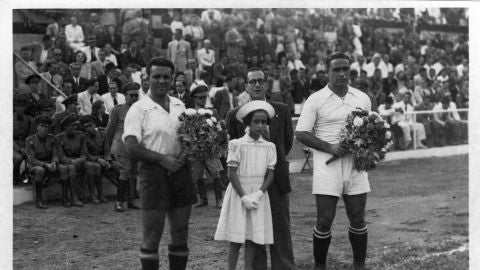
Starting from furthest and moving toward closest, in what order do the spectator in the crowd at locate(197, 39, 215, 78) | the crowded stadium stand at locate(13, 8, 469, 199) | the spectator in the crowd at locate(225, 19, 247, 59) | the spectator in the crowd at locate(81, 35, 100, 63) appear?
the spectator in the crowd at locate(225, 19, 247, 59) → the spectator in the crowd at locate(197, 39, 215, 78) → the spectator in the crowd at locate(81, 35, 100, 63) → the crowded stadium stand at locate(13, 8, 469, 199)

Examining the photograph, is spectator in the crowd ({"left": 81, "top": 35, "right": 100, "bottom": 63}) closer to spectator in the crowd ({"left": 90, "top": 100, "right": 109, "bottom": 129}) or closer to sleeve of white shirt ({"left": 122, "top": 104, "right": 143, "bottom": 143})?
spectator in the crowd ({"left": 90, "top": 100, "right": 109, "bottom": 129})

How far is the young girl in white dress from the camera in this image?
17.8 feet

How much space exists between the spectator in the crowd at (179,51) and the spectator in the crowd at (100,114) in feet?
11.3

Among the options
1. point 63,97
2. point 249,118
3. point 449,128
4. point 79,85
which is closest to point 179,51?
point 79,85

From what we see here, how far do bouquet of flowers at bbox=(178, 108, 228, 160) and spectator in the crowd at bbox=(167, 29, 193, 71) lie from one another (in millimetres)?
7778

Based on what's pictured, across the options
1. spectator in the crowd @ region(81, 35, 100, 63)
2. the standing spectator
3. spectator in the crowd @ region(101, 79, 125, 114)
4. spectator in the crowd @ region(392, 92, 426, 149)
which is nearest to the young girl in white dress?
the standing spectator

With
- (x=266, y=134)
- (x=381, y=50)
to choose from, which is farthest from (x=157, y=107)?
(x=381, y=50)

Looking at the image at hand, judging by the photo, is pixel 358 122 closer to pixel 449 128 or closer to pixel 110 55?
pixel 110 55

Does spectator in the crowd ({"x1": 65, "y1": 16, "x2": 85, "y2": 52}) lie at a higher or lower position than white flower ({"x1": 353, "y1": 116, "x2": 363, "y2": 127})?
higher

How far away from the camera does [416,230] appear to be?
7848 mm

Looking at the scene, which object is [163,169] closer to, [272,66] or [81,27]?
[81,27]

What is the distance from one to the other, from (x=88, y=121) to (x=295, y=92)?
5487mm

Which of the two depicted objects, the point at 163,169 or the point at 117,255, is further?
the point at 117,255

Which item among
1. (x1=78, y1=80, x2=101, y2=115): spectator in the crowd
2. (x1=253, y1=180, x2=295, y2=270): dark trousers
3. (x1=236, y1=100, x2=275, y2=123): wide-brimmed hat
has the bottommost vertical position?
(x1=253, y1=180, x2=295, y2=270): dark trousers
